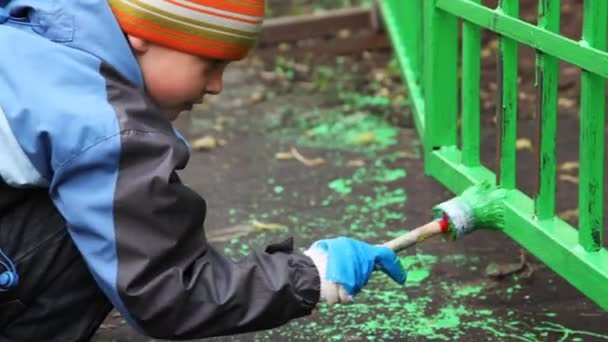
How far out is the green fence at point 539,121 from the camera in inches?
95.5

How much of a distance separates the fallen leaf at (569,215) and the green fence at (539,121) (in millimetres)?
501

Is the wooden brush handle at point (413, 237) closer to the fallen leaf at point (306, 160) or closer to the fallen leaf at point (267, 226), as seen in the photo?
the fallen leaf at point (267, 226)

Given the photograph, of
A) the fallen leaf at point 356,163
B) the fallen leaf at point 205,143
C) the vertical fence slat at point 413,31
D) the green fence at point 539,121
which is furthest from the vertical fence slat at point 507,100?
the fallen leaf at point 205,143

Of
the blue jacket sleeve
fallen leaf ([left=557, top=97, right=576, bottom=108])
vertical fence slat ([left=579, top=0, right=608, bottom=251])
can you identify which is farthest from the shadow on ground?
the blue jacket sleeve

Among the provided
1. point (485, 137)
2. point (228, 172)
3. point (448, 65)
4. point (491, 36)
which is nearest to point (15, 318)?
point (448, 65)

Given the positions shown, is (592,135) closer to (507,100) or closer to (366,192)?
(507,100)

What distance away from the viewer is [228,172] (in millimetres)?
4344

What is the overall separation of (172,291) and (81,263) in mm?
296

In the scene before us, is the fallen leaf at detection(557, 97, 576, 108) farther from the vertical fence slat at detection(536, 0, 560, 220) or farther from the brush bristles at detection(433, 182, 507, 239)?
the vertical fence slat at detection(536, 0, 560, 220)

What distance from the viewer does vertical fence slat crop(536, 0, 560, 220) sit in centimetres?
256

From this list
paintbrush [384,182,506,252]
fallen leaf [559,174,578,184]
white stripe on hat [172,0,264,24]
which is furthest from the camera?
fallen leaf [559,174,578,184]

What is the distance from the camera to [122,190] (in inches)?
76.1

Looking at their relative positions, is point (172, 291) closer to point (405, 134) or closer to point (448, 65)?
point (448, 65)

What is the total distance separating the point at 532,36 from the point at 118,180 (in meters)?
1.12
